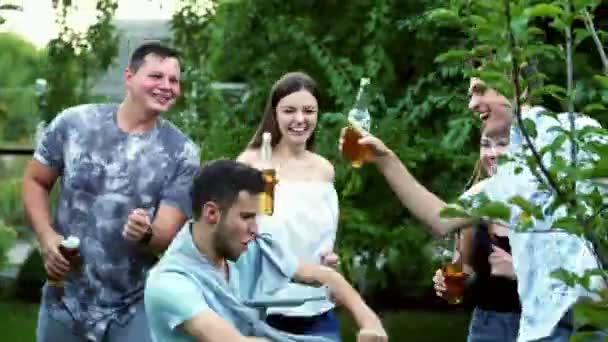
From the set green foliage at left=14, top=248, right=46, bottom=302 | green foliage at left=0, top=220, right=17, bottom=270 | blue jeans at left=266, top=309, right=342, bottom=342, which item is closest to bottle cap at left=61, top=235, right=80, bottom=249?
blue jeans at left=266, top=309, right=342, bottom=342

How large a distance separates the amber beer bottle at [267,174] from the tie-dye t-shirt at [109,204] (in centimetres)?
30

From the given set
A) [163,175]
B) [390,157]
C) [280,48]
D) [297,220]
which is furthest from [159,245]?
[280,48]

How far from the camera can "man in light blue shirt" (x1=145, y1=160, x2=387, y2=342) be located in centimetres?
464

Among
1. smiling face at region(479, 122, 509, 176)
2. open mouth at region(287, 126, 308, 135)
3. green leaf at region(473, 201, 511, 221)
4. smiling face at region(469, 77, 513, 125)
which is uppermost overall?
smiling face at region(469, 77, 513, 125)

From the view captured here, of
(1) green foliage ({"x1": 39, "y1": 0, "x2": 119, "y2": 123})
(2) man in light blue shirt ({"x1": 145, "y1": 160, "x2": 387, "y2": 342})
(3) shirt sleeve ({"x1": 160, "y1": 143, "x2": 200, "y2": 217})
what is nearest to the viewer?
(2) man in light blue shirt ({"x1": 145, "y1": 160, "x2": 387, "y2": 342})

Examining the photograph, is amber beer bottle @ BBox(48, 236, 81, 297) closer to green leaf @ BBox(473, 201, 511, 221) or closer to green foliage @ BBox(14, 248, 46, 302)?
green leaf @ BBox(473, 201, 511, 221)

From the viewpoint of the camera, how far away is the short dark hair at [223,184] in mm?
4848

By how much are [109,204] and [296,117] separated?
1029 millimetres

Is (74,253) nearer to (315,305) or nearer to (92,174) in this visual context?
(92,174)

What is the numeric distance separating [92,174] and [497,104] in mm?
1615

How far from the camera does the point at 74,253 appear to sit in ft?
20.2

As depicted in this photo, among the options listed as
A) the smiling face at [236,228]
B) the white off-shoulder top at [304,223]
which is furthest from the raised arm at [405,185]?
the white off-shoulder top at [304,223]

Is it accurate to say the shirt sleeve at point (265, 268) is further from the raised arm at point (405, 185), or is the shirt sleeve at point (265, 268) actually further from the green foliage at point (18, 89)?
the green foliage at point (18, 89)

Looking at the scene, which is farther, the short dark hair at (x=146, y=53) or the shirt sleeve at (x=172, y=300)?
the short dark hair at (x=146, y=53)
